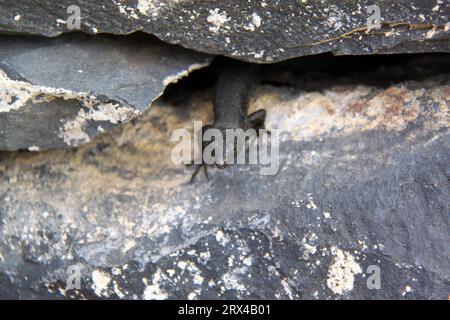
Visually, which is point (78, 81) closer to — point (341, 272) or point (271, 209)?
point (271, 209)

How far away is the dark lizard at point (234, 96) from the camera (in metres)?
3.16

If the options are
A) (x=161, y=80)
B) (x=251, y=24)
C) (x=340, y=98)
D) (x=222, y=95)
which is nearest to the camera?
(x=251, y=24)

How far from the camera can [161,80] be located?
8.65ft

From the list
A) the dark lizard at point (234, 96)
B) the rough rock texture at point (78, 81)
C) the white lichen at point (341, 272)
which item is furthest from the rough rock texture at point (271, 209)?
the rough rock texture at point (78, 81)

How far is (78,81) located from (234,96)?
925mm

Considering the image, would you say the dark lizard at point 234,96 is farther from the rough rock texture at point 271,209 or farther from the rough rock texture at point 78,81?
the rough rock texture at point 78,81

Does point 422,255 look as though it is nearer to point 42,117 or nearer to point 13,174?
point 42,117

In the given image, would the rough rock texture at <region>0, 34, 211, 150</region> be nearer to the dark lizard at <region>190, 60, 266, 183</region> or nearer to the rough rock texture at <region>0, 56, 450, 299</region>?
the rough rock texture at <region>0, 56, 450, 299</region>

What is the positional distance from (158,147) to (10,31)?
0.88m

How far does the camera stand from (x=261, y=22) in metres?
2.39

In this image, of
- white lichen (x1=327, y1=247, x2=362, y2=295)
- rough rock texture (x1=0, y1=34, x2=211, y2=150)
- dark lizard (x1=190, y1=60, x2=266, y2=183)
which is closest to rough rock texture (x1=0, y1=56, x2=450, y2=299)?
white lichen (x1=327, y1=247, x2=362, y2=295)

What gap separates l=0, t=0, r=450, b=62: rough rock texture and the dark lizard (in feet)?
2.26

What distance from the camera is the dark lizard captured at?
316 cm

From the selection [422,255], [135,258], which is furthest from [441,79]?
[135,258]
